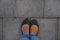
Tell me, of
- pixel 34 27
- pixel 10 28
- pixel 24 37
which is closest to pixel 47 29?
pixel 34 27

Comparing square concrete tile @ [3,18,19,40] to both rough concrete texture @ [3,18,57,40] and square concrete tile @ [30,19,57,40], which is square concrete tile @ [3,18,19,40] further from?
square concrete tile @ [30,19,57,40]

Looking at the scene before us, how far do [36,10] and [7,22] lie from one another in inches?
12.7

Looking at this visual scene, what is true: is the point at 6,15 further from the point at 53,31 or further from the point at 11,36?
the point at 53,31

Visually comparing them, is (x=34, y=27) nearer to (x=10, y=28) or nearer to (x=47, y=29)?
(x=47, y=29)

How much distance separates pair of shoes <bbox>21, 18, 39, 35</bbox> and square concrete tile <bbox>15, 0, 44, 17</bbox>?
0.24 ft

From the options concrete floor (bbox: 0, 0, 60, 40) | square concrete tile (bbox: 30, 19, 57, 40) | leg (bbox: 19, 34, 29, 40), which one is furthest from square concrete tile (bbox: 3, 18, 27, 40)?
square concrete tile (bbox: 30, 19, 57, 40)

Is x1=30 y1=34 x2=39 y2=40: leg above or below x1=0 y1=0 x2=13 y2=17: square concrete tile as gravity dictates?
below

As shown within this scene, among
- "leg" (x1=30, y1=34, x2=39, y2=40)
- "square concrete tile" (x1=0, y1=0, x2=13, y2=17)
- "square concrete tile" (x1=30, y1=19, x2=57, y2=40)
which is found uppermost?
"square concrete tile" (x1=0, y1=0, x2=13, y2=17)

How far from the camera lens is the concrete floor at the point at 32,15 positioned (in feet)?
6.86

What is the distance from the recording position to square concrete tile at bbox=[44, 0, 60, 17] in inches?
82.3

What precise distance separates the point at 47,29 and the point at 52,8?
22 cm

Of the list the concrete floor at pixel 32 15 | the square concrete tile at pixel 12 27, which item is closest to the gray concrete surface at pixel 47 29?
the concrete floor at pixel 32 15

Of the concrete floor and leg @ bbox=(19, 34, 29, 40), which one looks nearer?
leg @ bbox=(19, 34, 29, 40)

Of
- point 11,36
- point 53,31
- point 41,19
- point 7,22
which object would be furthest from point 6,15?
point 53,31
